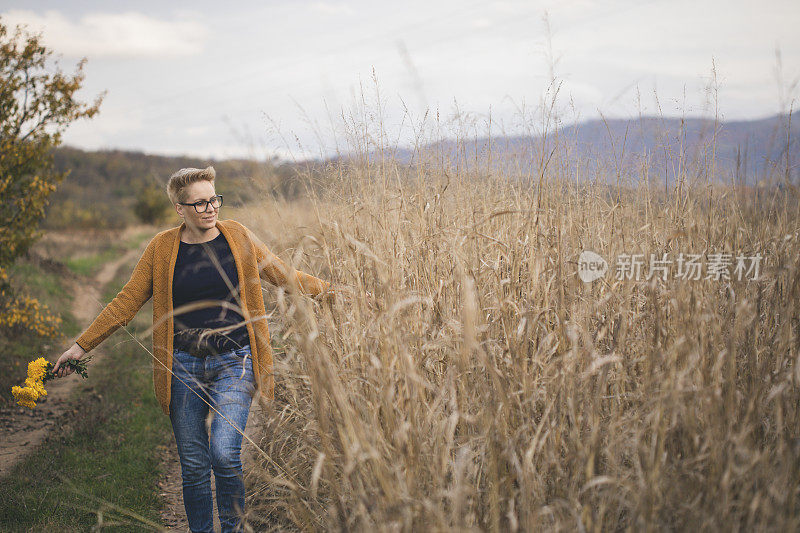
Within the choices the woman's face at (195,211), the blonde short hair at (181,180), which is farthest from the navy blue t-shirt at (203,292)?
the blonde short hair at (181,180)

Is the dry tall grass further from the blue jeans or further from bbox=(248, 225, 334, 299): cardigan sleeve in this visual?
the blue jeans

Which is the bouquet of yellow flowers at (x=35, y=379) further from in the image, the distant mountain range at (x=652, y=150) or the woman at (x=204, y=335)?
the distant mountain range at (x=652, y=150)

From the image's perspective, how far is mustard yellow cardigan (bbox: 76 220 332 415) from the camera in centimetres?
279

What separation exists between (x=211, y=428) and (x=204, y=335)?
0.47m

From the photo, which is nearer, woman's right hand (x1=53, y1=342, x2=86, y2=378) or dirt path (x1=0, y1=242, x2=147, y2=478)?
woman's right hand (x1=53, y1=342, x2=86, y2=378)

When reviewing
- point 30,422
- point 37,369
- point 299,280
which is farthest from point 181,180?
point 30,422

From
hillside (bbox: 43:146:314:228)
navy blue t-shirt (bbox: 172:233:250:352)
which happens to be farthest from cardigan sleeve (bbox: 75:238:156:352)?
hillside (bbox: 43:146:314:228)

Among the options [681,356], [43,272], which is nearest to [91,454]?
[681,356]

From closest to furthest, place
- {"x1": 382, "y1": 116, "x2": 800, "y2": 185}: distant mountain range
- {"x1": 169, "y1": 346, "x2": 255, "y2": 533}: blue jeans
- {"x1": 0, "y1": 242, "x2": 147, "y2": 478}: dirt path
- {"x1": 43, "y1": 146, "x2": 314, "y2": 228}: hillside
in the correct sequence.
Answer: {"x1": 169, "y1": 346, "x2": 255, "y2": 533}: blue jeans < {"x1": 382, "y1": 116, "x2": 800, "y2": 185}: distant mountain range < {"x1": 0, "y1": 242, "x2": 147, "y2": 478}: dirt path < {"x1": 43, "y1": 146, "x2": 314, "y2": 228}: hillside

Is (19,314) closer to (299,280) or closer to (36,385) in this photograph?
(36,385)

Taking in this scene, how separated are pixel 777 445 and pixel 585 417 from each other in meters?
0.71

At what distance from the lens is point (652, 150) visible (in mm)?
3402

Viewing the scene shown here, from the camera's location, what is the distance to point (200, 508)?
2.66m

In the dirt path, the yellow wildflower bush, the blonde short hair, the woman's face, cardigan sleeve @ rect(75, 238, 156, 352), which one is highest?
the blonde short hair
